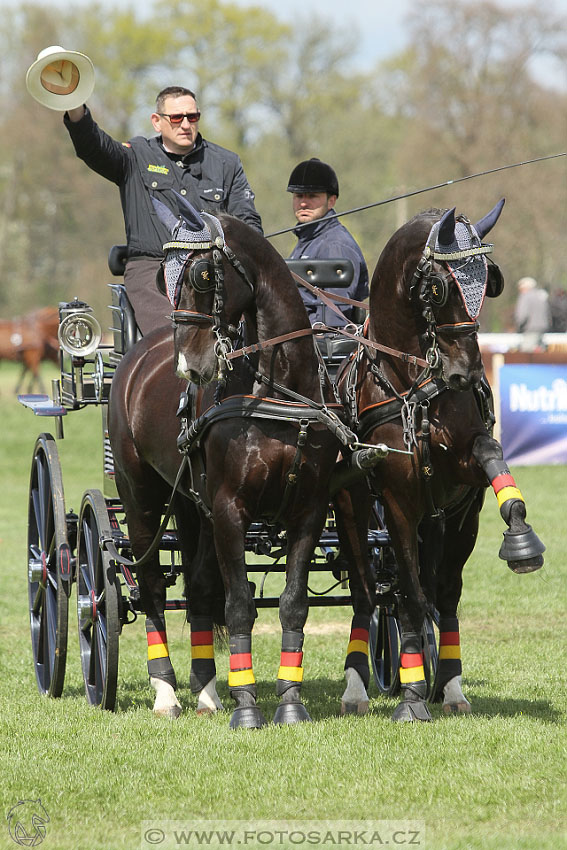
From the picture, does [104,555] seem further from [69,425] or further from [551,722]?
[69,425]

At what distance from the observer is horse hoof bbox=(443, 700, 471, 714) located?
5.63 metres

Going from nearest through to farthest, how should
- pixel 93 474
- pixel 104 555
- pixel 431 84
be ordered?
pixel 104 555, pixel 93 474, pixel 431 84

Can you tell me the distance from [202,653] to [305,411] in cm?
162

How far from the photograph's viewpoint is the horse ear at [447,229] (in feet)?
15.5

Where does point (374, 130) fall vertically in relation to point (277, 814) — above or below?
above

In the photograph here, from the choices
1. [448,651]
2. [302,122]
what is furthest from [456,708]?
[302,122]

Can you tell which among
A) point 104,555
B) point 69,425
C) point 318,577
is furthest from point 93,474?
point 104,555

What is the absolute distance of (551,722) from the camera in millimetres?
5281

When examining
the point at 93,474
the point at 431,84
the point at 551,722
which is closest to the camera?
the point at 551,722

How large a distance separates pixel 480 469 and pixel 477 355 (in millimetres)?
491

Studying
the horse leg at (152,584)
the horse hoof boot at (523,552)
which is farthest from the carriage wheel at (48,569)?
the horse hoof boot at (523,552)

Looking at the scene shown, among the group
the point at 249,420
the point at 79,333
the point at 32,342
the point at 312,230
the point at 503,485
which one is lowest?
the point at 503,485

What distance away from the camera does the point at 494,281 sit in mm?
5016

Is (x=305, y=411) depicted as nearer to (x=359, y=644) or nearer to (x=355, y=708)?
(x=359, y=644)
